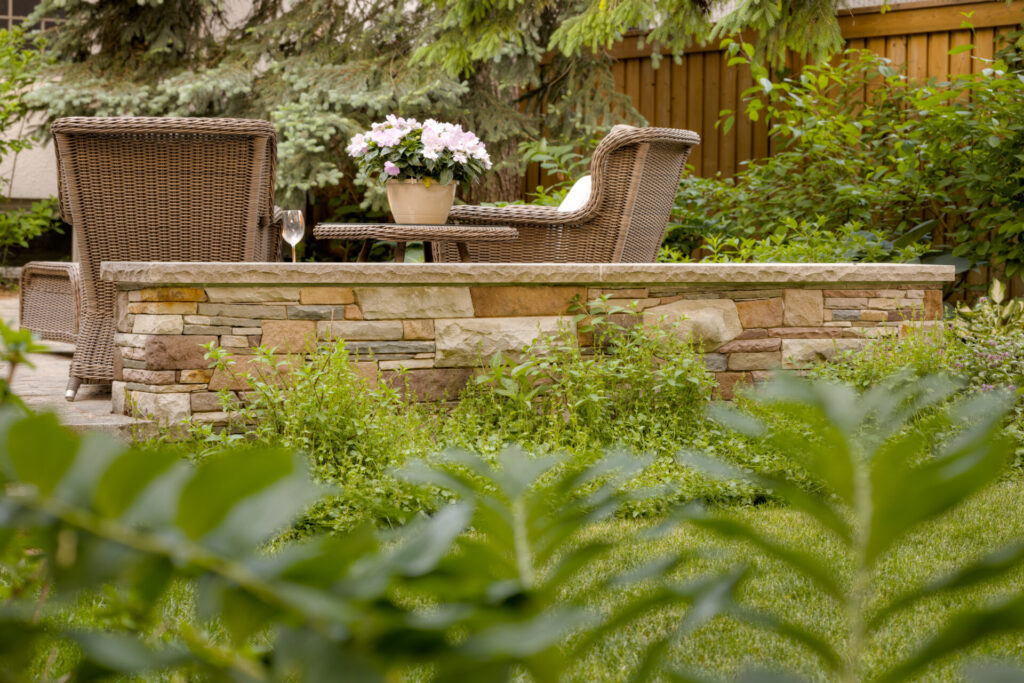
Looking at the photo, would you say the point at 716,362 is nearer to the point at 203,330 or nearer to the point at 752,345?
the point at 752,345

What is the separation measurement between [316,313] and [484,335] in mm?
656

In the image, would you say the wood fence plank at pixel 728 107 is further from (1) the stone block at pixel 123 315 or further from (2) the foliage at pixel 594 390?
(1) the stone block at pixel 123 315

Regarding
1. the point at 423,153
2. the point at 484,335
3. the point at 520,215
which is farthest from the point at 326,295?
the point at 520,215

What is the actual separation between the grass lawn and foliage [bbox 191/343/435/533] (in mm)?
769

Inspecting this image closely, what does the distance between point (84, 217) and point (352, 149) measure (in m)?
1.32

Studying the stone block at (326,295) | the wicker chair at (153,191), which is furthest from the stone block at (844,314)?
the wicker chair at (153,191)

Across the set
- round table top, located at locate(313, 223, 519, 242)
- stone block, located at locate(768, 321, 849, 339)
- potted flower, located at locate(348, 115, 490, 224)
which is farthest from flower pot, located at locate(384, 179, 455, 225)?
stone block, located at locate(768, 321, 849, 339)

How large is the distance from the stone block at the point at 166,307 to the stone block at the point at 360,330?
450 mm

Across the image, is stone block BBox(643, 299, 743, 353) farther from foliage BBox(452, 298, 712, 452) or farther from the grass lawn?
the grass lawn

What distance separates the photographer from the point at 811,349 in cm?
423

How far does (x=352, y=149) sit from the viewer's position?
449cm

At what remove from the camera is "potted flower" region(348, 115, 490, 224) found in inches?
170

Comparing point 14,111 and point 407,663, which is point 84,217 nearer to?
point 407,663

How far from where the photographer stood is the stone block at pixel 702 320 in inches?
156
